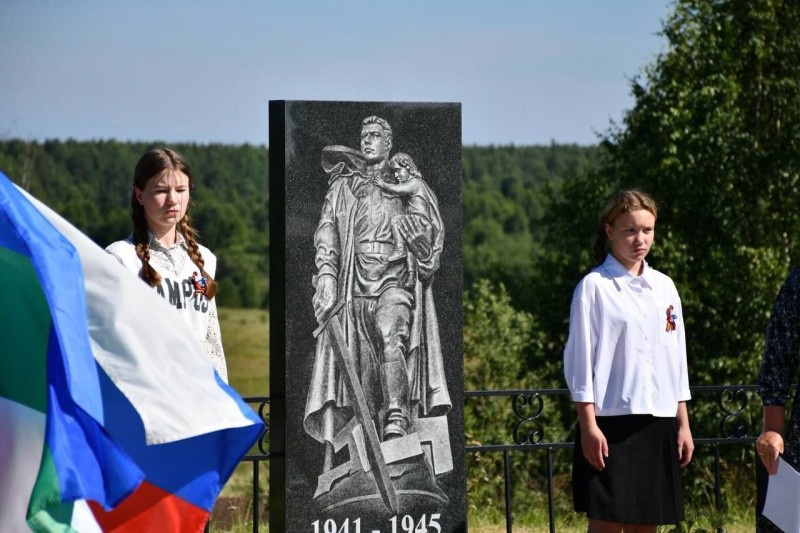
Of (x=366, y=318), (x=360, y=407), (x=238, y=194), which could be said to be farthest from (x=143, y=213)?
(x=238, y=194)

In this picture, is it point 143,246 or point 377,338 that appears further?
point 377,338

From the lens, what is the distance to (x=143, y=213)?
4203mm

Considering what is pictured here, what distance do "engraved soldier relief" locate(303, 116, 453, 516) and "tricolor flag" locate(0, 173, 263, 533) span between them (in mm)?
1448

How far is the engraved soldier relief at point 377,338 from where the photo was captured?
4445 millimetres

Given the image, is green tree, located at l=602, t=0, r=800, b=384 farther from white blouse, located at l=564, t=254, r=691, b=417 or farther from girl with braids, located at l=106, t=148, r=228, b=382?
girl with braids, located at l=106, t=148, r=228, b=382

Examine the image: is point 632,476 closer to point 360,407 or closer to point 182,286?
point 360,407

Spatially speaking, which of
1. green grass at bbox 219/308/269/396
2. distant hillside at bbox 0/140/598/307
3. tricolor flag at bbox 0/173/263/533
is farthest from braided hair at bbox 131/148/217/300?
green grass at bbox 219/308/269/396

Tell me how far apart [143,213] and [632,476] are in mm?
1998

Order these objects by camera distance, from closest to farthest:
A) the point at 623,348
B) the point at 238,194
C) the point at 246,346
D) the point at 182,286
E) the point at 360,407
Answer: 1. the point at 182,286
2. the point at 623,348
3. the point at 360,407
4. the point at 246,346
5. the point at 238,194

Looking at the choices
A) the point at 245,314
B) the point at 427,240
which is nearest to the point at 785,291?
the point at 427,240

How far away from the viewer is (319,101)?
14.5 ft

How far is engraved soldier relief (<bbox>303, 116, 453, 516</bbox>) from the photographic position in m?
4.45

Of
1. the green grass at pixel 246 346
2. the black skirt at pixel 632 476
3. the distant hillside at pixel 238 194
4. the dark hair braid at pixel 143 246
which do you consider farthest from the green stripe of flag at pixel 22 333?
the green grass at pixel 246 346

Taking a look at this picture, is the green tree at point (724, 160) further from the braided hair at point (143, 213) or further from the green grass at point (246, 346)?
the green grass at point (246, 346)
